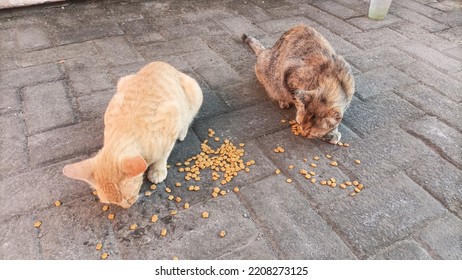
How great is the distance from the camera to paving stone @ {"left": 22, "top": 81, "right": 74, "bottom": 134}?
359 cm

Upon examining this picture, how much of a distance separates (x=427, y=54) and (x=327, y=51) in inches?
91.5

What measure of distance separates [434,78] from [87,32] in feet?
16.0

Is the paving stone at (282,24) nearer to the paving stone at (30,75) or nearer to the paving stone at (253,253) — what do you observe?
the paving stone at (30,75)

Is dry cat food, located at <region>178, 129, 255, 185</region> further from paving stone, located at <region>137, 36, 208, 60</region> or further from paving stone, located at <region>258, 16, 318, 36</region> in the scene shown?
paving stone, located at <region>258, 16, 318, 36</region>

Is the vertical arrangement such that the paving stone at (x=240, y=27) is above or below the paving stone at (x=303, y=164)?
above

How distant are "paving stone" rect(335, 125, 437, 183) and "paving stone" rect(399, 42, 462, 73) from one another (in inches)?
71.2

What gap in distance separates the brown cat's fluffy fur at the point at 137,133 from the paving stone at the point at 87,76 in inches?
44.1

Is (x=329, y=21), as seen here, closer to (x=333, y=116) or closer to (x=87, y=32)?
(x=333, y=116)

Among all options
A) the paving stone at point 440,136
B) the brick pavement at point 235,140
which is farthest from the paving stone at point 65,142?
the paving stone at point 440,136

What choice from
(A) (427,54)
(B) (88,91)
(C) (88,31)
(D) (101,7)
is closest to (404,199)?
(A) (427,54)

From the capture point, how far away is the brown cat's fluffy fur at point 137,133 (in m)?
2.35

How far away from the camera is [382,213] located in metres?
2.90

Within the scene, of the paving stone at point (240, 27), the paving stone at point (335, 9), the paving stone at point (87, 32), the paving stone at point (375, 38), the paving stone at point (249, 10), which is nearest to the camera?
the paving stone at point (87, 32)

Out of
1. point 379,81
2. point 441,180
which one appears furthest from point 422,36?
point 441,180
